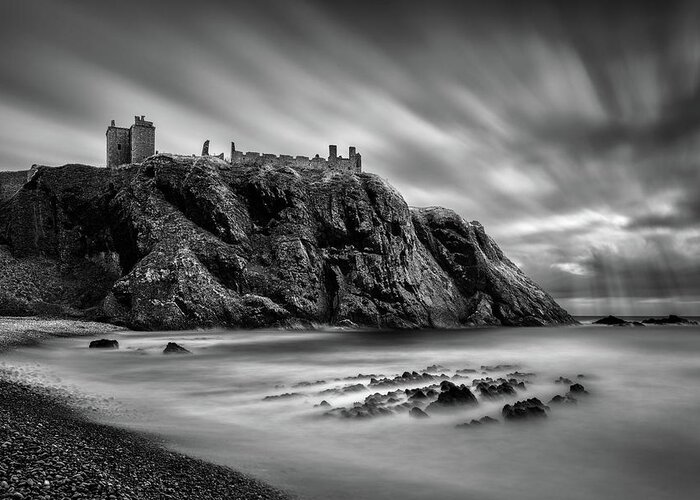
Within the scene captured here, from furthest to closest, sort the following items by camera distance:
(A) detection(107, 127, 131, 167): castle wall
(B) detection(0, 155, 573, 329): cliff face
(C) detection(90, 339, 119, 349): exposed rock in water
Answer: (A) detection(107, 127, 131, 167): castle wall → (B) detection(0, 155, 573, 329): cliff face → (C) detection(90, 339, 119, 349): exposed rock in water

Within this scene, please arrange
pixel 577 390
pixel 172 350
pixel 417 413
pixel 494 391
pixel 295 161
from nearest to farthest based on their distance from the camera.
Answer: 1. pixel 417 413
2. pixel 494 391
3. pixel 577 390
4. pixel 172 350
5. pixel 295 161

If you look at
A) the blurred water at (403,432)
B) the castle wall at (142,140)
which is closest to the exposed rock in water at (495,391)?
the blurred water at (403,432)

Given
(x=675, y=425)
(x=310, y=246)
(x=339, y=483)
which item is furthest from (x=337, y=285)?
(x=339, y=483)

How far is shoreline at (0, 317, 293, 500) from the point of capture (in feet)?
18.2

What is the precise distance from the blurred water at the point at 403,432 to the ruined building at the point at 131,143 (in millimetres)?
40426

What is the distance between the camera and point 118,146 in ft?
192

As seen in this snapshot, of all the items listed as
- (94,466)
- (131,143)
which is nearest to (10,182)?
(131,143)

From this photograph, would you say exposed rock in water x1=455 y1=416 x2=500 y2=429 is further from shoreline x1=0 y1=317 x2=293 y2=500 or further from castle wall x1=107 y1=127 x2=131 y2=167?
A: castle wall x1=107 y1=127 x2=131 y2=167

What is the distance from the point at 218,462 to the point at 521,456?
6.12 m

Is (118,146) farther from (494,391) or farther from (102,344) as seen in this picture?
(494,391)

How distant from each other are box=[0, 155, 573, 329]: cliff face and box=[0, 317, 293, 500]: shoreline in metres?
31.5

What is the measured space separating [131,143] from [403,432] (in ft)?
191

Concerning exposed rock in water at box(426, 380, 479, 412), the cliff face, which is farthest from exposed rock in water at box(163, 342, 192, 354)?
exposed rock in water at box(426, 380, 479, 412)

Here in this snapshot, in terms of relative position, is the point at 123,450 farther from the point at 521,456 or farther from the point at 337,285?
the point at 337,285
